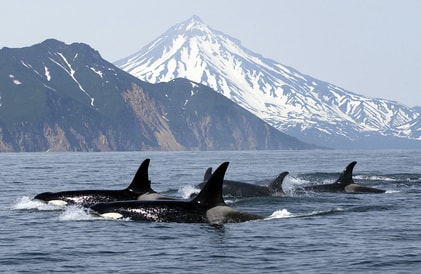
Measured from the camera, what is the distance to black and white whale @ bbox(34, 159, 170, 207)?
95.9 feet

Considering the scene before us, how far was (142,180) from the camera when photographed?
29.3m

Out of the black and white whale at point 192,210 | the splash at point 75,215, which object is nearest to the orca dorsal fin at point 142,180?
the splash at point 75,215

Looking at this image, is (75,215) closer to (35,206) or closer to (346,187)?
(35,206)

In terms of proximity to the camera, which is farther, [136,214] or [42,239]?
[136,214]

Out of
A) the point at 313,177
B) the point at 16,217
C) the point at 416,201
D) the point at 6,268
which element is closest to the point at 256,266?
the point at 6,268

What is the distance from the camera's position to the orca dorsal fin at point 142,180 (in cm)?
2913

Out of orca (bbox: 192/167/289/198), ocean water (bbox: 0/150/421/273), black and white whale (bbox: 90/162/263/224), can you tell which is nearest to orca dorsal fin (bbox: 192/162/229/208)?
black and white whale (bbox: 90/162/263/224)

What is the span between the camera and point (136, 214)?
2523cm

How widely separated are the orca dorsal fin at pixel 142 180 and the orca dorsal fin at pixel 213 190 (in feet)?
16.2

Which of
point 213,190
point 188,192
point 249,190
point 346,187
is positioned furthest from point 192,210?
point 346,187

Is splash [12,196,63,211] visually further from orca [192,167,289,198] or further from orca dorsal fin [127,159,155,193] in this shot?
orca [192,167,289,198]

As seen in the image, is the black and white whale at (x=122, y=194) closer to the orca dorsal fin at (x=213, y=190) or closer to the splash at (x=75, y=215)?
the splash at (x=75, y=215)

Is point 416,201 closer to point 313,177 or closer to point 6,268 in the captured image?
point 6,268

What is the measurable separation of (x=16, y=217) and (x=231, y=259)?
1157 cm
